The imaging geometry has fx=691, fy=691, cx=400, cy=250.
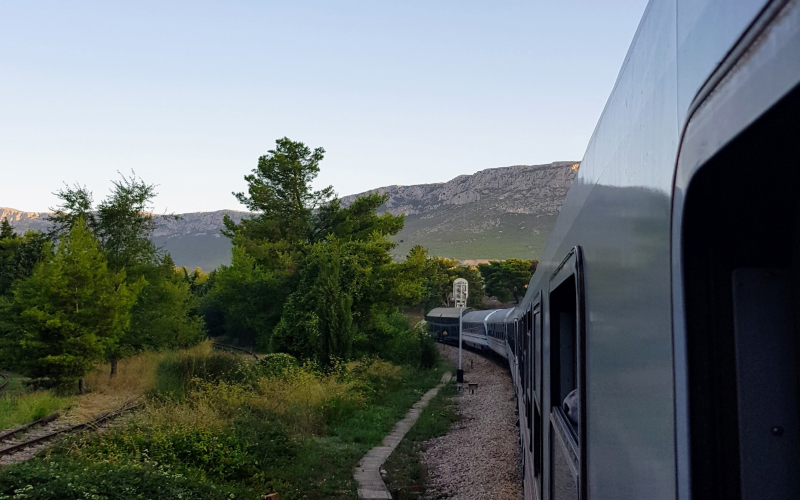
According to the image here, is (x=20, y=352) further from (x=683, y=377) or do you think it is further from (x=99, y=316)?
(x=683, y=377)

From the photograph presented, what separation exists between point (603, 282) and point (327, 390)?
14936 millimetres

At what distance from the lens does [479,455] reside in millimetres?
12016

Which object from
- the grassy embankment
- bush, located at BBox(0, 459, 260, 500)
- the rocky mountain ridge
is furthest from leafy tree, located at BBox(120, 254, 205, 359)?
the rocky mountain ridge

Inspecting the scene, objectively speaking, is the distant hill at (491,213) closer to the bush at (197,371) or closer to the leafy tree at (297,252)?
the leafy tree at (297,252)

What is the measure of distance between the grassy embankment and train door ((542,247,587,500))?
16.6 feet

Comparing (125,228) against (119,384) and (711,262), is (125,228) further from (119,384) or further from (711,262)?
(711,262)

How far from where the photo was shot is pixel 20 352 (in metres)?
19.2

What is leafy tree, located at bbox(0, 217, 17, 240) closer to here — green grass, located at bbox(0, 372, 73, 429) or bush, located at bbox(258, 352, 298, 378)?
green grass, located at bbox(0, 372, 73, 429)

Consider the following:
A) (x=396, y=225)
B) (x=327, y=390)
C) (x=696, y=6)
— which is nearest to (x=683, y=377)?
(x=696, y=6)

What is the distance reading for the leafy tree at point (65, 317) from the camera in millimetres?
19078

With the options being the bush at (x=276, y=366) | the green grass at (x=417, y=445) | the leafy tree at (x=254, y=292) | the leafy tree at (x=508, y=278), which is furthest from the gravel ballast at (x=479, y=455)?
the leafy tree at (x=508, y=278)

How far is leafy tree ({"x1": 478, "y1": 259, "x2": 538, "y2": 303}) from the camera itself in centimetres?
8214

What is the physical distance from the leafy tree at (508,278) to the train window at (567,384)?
7808 cm

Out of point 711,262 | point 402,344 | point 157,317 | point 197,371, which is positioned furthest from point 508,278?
point 711,262
